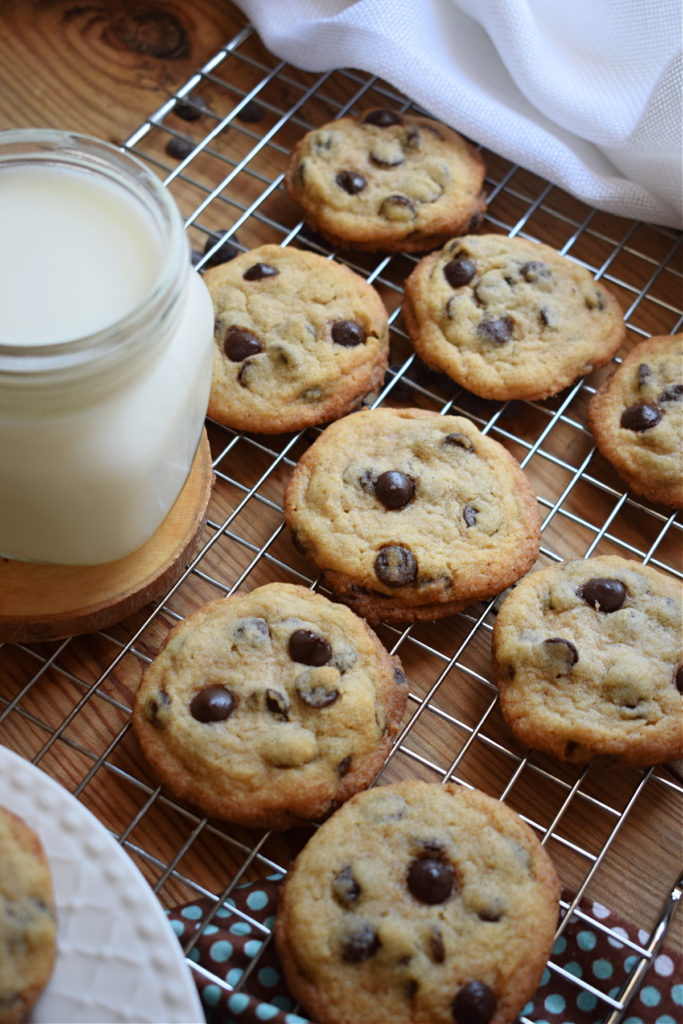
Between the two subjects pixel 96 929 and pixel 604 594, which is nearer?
pixel 96 929

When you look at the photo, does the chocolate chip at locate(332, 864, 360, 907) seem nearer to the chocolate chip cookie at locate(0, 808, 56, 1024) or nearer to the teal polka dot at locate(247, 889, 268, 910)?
the teal polka dot at locate(247, 889, 268, 910)

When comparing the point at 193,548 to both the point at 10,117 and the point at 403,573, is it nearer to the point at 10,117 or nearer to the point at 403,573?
the point at 403,573

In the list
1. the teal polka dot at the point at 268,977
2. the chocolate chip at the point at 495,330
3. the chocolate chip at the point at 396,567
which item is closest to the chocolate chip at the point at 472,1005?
the teal polka dot at the point at 268,977

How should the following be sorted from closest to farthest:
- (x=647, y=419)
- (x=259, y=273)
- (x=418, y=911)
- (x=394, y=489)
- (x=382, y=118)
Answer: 1. (x=418, y=911)
2. (x=394, y=489)
3. (x=647, y=419)
4. (x=259, y=273)
5. (x=382, y=118)

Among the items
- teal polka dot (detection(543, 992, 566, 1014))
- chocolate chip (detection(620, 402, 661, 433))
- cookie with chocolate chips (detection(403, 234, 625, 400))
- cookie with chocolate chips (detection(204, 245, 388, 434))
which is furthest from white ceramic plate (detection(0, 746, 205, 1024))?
chocolate chip (detection(620, 402, 661, 433))

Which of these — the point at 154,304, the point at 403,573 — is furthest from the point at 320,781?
the point at 154,304

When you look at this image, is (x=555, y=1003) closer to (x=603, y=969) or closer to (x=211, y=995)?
(x=603, y=969)

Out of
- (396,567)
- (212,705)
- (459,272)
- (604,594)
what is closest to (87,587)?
(212,705)
